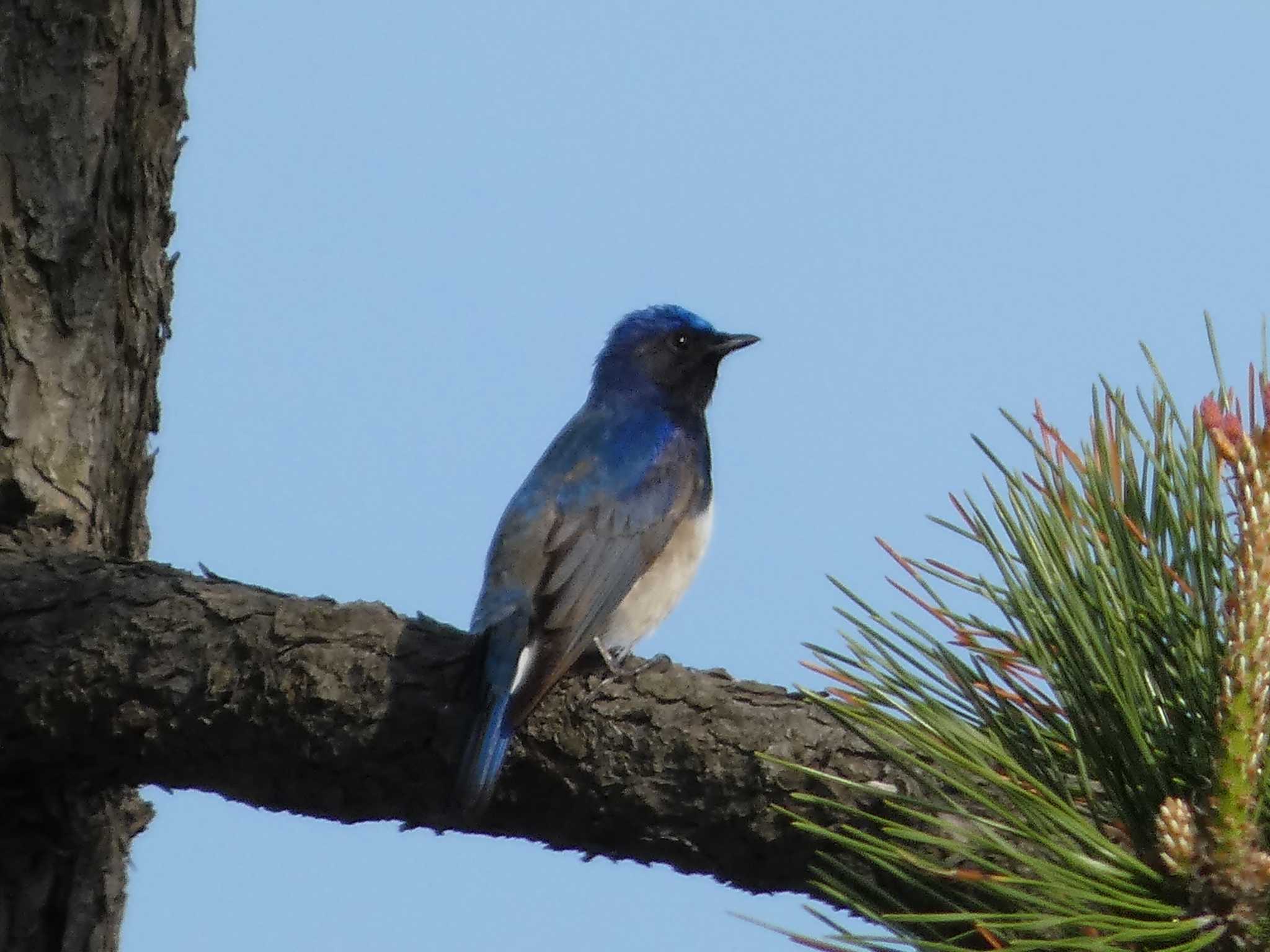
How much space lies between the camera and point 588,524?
234 inches

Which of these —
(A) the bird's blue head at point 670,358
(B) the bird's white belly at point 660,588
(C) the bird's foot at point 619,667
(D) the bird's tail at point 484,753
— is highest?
(A) the bird's blue head at point 670,358

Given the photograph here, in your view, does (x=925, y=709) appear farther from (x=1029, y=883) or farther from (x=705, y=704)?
(x=705, y=704)

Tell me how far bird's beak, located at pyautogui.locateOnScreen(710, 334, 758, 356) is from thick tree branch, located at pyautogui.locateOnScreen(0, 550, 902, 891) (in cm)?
339

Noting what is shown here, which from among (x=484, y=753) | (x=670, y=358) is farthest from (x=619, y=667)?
(x=670, y=358)

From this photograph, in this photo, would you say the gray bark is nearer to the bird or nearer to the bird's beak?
the bird

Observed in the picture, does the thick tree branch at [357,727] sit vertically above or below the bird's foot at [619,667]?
below

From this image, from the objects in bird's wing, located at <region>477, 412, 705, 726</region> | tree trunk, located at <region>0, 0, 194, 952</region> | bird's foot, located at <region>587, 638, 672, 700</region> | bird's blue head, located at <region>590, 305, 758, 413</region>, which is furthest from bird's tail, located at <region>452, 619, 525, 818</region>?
bird's blue head, located at <region>590, 305, 758, 413</region>

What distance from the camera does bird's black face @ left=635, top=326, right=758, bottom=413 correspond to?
739 centimetres

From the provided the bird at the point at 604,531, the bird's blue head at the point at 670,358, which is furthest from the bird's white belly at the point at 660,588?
→ the bird's blue head at the point at 670,358

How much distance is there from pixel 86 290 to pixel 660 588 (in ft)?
7.48

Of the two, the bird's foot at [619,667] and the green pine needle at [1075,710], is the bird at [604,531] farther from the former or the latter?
the green pine needle at [1075,710]

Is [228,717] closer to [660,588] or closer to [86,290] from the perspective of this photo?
[86,290]

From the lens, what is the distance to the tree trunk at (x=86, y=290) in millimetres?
4770

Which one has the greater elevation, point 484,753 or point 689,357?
point 689,357
